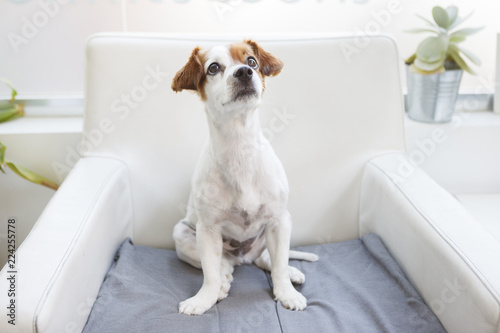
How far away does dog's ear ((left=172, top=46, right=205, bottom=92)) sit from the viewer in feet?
4.00

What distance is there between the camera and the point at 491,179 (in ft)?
6.50

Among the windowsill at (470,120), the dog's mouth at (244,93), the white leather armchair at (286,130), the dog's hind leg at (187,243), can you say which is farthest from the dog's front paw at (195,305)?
the windowsill at (470,120)

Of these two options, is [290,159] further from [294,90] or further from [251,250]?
[251,250]

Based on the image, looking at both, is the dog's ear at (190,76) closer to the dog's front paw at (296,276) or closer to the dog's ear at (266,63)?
the dog's ear at (266,63)

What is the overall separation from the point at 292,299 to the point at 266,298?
8 centimetres

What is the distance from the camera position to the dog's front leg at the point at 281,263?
1.30 metres

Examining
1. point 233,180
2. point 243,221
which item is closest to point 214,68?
point 233,180

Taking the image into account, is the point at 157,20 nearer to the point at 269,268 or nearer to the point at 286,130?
the point at 286,130

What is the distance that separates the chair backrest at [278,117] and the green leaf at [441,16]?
324 millimetres

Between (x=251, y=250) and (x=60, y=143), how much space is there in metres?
0.92

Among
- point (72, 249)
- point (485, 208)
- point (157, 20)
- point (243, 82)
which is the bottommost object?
point (485, 208)

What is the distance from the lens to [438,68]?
1817mm

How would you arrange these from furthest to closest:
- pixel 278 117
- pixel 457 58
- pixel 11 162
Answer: pixel 457 58, pixel 11 162, pixel 278 117

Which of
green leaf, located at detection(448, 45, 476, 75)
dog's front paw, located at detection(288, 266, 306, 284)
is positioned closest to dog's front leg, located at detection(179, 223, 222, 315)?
dog's front paw, located at detection(288, 266, 306, 284)
